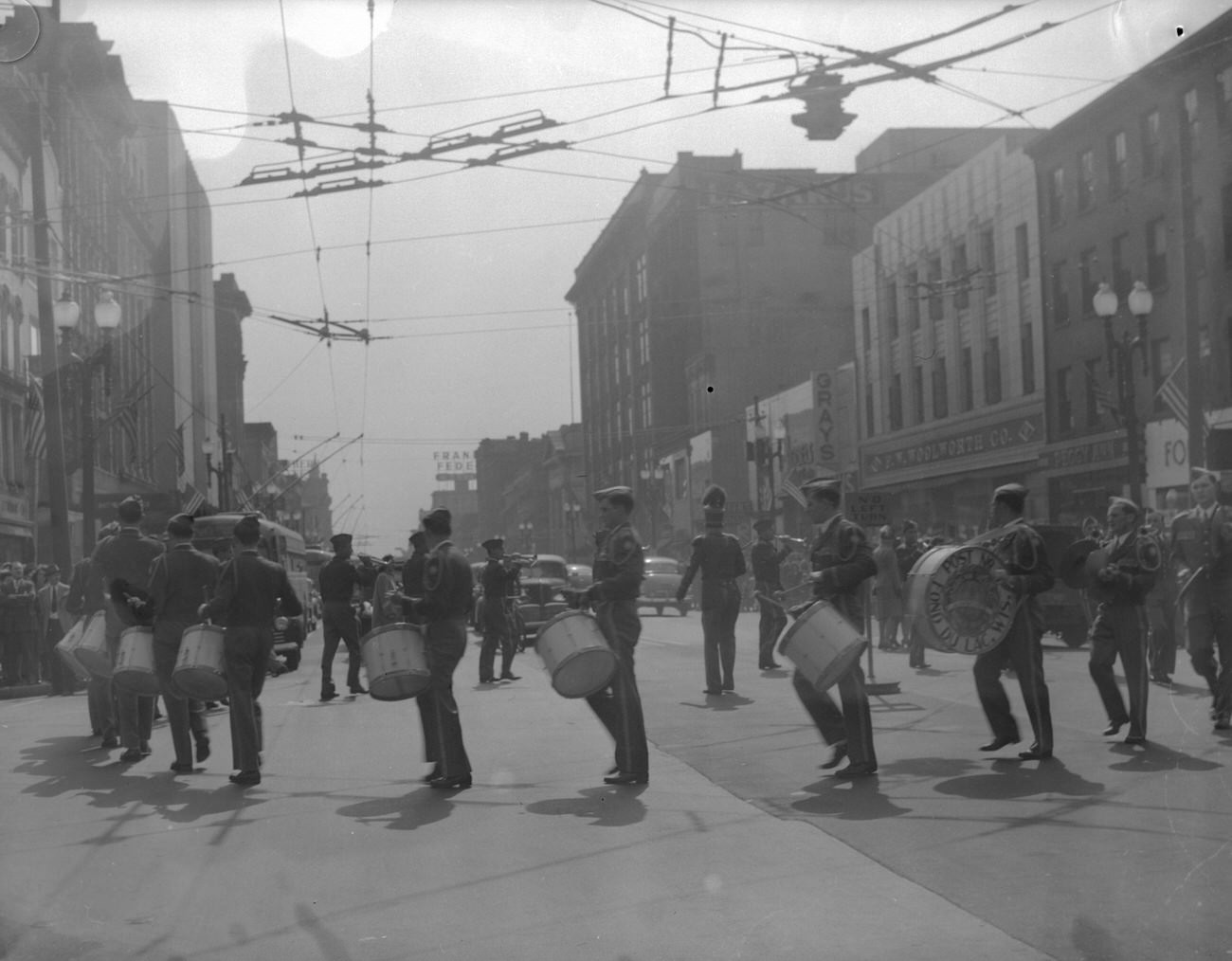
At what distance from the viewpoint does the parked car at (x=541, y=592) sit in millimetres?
28109

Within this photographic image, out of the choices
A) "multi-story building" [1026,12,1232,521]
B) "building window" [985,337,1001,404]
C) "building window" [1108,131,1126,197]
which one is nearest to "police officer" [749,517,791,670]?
"multi-story building" [1026,12,1232,521]

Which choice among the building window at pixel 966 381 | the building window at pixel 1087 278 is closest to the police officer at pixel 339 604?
the building window at pixel 1087 278

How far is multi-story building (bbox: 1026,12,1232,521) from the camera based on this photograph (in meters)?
32.4

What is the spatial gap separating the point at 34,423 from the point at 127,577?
27.8m

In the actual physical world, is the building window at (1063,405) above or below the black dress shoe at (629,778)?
above

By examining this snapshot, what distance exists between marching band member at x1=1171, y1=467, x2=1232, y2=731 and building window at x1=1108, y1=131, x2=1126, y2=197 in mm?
26599

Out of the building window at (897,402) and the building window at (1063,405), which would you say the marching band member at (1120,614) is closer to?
the building window at (1063,405)

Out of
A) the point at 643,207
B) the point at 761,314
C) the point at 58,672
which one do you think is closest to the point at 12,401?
the point at 58,672

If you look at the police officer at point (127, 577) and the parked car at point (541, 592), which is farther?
the parked car at point (541, 592)

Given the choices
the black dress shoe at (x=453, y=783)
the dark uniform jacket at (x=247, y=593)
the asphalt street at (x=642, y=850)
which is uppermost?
the dark uniform jacket at (x=247, y=593)

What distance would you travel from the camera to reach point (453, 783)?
9547mm

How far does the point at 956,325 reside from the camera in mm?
44094

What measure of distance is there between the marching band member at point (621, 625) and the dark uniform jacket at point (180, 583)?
8.90 feet

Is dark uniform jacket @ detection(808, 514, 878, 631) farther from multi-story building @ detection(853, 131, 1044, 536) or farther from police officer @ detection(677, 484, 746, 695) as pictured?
multi-story building @ detection(853, 131, 1044, 536)
